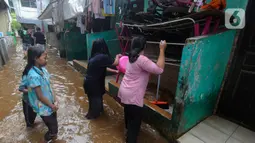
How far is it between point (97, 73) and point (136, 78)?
3.79 ft

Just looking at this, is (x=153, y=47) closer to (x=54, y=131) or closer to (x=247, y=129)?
(x=247, y=129)

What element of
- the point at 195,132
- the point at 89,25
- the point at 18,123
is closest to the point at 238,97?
the point at 195,132

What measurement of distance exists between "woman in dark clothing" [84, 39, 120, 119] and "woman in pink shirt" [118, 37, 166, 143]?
2.61ft

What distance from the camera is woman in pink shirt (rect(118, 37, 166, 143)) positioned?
69.7 inches

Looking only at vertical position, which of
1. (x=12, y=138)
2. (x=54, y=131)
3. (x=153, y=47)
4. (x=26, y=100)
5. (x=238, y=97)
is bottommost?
(x=12, y=138)

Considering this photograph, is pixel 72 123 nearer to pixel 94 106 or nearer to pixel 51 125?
pixel 94 106

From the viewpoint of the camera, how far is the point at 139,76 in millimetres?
1916

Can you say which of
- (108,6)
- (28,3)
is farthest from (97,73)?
(28,3)

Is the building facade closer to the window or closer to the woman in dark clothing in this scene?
the window

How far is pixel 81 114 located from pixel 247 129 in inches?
132

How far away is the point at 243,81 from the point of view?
2379 millimetres

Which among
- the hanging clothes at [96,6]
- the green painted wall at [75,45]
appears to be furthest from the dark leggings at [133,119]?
the green painted wall at [75,45]

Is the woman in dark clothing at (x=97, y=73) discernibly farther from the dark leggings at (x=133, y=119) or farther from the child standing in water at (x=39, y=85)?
the dark leggings at (x=133, y=119)

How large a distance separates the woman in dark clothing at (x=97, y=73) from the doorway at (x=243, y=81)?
217 centimetres
